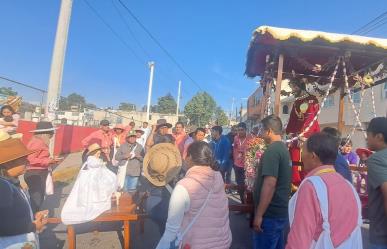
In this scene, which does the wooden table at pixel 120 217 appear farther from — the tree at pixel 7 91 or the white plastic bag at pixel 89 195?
the tree at pixel 7 91

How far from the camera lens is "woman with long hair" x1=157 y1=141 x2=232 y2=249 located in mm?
2521

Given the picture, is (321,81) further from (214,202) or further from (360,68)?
(214,202)

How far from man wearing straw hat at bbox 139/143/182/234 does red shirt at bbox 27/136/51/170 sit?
7.17 ft

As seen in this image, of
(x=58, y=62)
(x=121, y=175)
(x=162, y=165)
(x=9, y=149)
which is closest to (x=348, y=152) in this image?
(x=121, y=175)

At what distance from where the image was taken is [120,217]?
14.4 ft

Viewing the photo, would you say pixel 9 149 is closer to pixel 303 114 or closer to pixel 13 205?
pixel 13 205

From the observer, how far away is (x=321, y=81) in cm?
703

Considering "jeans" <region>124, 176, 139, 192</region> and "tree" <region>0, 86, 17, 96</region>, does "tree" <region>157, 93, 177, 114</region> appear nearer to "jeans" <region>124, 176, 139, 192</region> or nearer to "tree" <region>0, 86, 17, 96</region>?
"tree" <region>0, 86, 17, 96</region>

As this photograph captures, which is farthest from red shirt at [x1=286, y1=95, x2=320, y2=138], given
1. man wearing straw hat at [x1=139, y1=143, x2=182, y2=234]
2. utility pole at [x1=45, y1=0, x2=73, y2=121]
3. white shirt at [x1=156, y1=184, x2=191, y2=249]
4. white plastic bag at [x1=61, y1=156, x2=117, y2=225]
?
utility pole at [x1=45, y1=0, x2=73, y2=121]

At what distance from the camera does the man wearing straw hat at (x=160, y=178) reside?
12.2 feet

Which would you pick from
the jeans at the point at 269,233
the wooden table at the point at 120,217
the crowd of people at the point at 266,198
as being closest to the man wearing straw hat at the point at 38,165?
the wooden table at the point at 120,217

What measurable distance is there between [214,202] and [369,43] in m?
3.51

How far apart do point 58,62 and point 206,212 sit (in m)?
7.69

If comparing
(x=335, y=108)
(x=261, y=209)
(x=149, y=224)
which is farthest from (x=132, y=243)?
(x=335, y=108)
